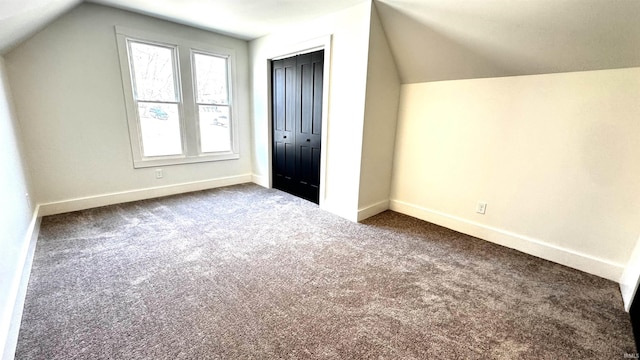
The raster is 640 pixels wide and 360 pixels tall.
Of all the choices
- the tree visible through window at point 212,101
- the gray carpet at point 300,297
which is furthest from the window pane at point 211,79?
the gray carpet at point 300,297

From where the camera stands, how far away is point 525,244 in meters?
2.51

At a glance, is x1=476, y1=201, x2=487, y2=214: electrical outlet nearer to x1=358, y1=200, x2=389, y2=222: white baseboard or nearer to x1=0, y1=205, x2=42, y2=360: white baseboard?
x1=358, y1=200, x2=389, y2=222: white baseboard

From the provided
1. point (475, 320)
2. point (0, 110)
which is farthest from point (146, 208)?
point (475, 320)

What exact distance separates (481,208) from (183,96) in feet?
13.2

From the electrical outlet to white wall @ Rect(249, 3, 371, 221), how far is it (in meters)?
1.28

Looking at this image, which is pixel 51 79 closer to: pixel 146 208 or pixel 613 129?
pixel 146 208

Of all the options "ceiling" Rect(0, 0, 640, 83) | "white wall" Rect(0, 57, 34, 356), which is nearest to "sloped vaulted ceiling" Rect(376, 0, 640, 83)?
"ceiling" Rect(0, 0, 640, 83)

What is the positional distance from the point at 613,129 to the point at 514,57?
92 cm

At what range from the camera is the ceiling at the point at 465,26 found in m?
1.82

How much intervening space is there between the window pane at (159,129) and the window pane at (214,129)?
355 mm

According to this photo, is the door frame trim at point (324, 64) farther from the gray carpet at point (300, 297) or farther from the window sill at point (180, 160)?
the window sill at point (180, 160)

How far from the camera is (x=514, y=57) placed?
2.29 metres

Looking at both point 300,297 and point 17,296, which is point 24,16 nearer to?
point 17,296

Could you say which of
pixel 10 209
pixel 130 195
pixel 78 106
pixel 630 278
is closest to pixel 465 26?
pixel 630 278
